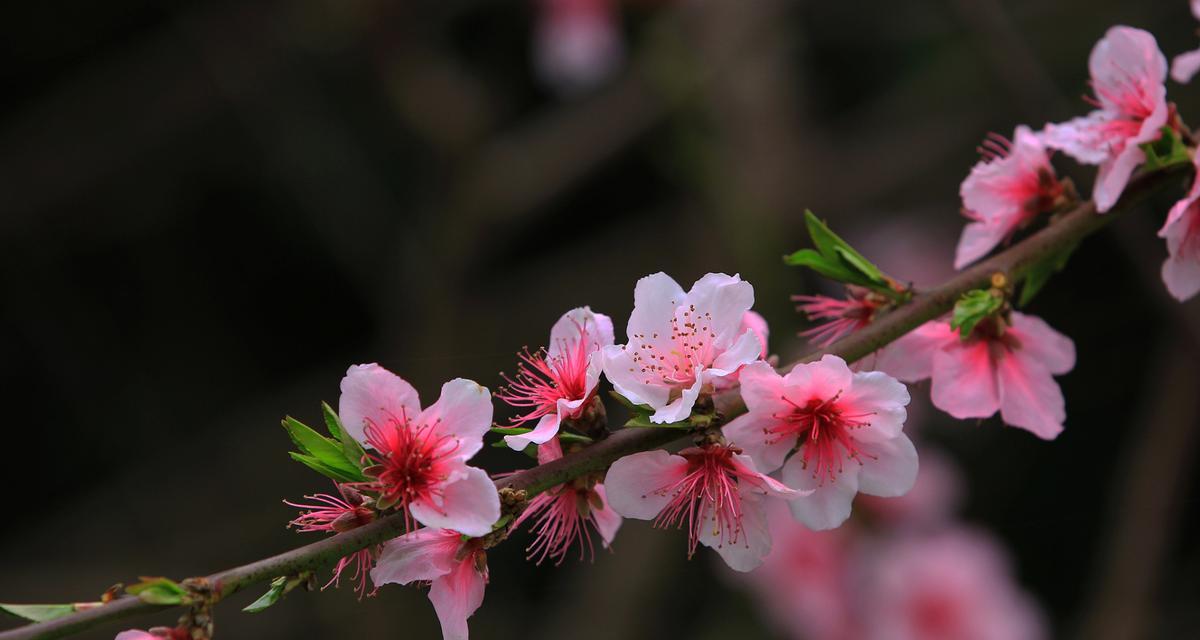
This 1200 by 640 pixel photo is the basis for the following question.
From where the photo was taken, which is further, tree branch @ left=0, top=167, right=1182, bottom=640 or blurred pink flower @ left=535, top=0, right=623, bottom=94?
blurred pink flower @ left=535, top=0, right=623, bottom=94

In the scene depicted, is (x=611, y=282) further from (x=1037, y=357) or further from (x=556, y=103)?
(x=1037, y=357)

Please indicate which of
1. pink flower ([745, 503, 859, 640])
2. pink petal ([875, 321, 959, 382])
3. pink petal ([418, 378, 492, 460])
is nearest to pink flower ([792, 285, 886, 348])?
pink petal ([875, 321, 959, 382])

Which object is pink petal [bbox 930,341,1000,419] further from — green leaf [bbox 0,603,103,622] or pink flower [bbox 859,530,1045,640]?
pink flower [bbox 859,530,1045,640]

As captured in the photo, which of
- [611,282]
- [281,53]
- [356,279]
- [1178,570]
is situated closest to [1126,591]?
[1178,570]

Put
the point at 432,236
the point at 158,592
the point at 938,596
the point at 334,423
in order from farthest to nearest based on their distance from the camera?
the point at 432,236
the point at 938,596
the point at 334,423
the point at 158,592

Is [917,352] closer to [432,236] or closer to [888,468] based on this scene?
[888,468]

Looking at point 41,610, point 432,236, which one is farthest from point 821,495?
point 432,236

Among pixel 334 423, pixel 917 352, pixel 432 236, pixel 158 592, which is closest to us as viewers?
pixel 158 592
